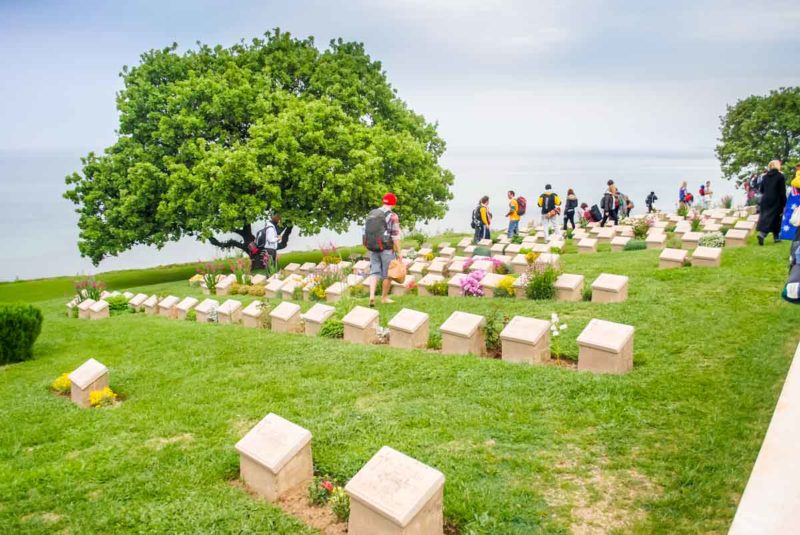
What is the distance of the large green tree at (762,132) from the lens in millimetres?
38250

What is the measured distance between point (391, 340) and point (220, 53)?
17.6m

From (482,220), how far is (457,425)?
14570 mm

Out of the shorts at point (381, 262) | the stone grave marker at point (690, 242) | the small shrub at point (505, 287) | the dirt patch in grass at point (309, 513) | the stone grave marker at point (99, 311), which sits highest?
the shorts at point (381, 262)

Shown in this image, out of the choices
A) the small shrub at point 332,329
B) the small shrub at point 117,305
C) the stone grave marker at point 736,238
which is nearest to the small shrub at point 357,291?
the small shrub at point 332,329

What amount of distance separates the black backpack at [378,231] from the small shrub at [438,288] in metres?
2.30

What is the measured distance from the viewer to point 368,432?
527 cm

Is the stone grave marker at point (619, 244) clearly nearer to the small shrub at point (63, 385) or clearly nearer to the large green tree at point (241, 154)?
the large green tree at point (241, 154)

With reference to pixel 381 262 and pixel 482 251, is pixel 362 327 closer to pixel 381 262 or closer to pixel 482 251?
pixel 381 262

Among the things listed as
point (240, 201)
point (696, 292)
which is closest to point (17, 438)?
point (696, 292)

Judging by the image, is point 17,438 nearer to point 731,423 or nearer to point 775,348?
point 731,423

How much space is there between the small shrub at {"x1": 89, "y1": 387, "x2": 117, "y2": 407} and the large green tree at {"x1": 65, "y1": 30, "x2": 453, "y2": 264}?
38.4 feet

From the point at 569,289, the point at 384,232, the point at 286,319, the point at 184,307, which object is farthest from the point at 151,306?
the point at 569,289

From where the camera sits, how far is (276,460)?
4395mm

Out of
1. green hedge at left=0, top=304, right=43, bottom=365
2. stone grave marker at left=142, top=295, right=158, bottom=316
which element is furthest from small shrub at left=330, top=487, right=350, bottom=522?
stone grave marker at left=142, top=295, right=158, bottom=316
